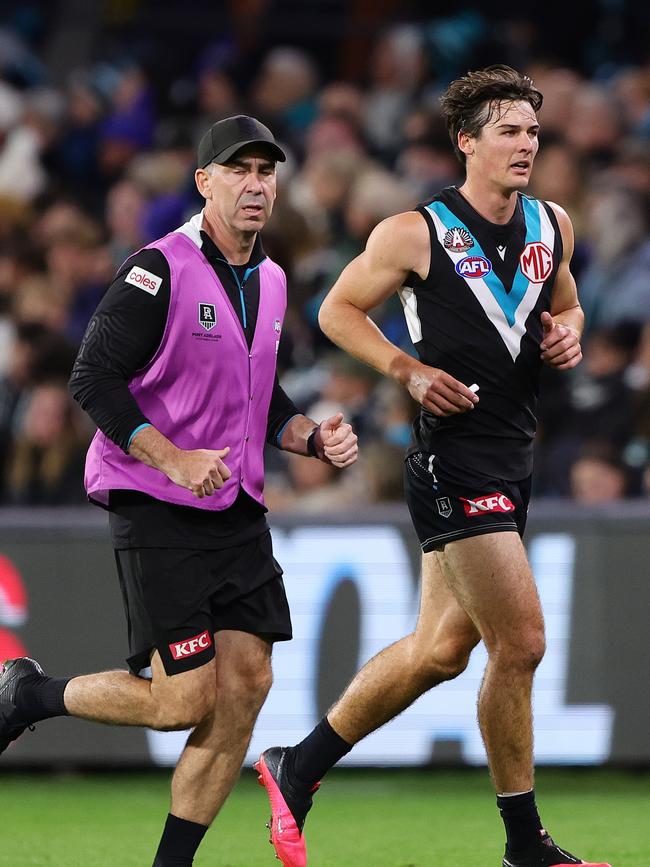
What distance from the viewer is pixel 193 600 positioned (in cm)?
505

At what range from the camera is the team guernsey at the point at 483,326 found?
5.39 metres

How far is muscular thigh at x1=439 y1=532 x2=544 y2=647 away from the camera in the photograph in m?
5.20

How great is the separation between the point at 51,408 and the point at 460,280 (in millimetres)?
4921

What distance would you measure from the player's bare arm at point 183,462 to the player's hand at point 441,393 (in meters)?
0.74

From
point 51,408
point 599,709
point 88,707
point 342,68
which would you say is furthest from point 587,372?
point 342,68

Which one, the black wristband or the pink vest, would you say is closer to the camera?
the pink vest

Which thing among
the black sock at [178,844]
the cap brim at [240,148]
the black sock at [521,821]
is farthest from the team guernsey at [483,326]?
the black sock at [178,844]

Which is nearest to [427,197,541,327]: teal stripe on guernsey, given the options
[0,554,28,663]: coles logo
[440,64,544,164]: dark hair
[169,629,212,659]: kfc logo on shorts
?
[440,64,544,164]: dark hair

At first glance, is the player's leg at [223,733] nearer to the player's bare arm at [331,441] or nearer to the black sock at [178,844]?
the black sock at [178,844]

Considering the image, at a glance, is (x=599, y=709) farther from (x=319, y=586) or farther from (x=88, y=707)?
(x=88, y=707)

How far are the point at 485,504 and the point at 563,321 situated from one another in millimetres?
768

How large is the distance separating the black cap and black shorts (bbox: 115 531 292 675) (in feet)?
4.11

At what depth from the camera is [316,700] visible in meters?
7.90

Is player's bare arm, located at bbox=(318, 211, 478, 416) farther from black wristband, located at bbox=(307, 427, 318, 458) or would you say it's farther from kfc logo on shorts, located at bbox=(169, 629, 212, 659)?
kfc logo on shorts, located at bbox=(169, 629, 212, 659)
